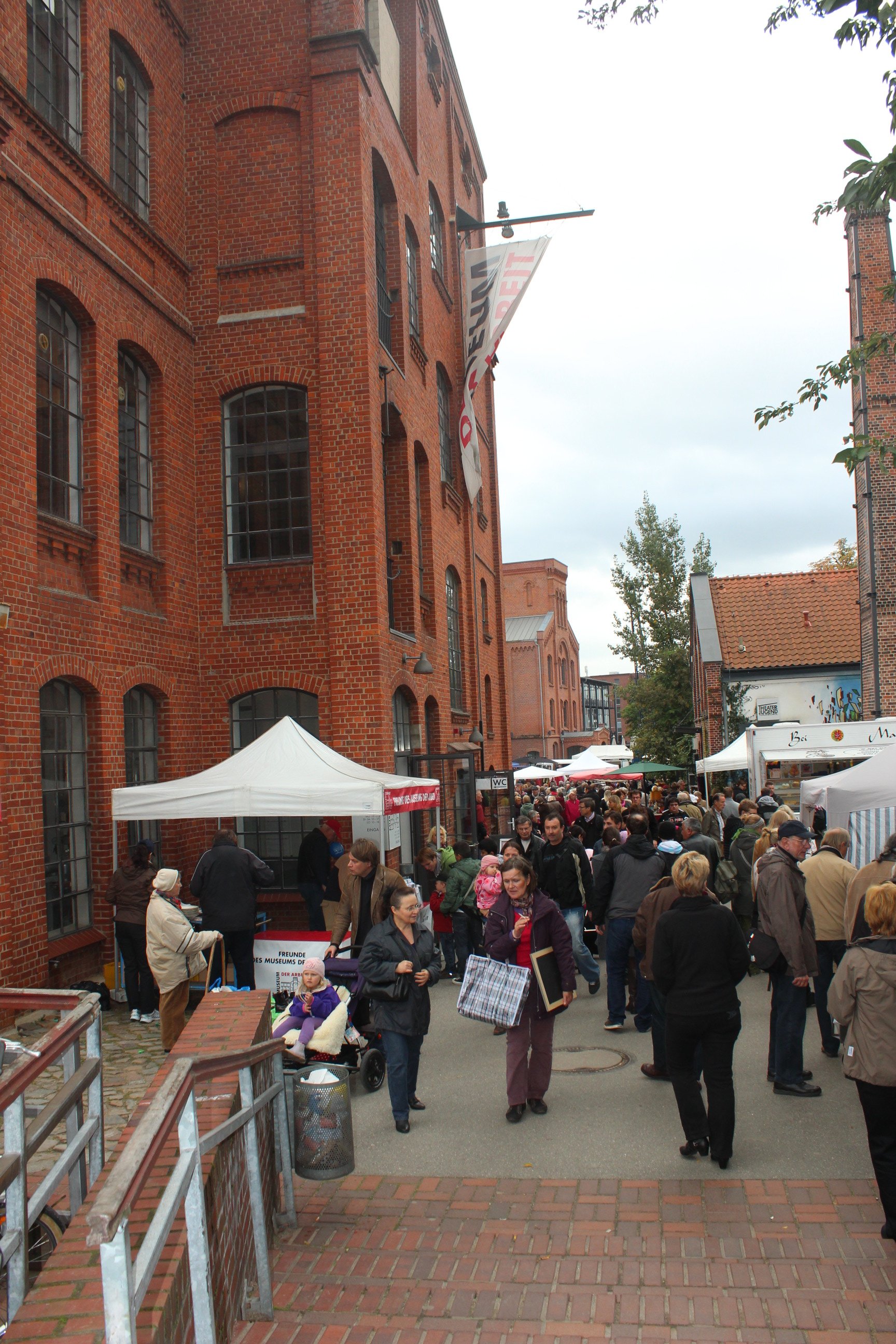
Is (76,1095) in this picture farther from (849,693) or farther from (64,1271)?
(849,693)

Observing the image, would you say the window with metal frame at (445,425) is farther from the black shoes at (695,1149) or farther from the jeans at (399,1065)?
the black shoes at (695,1149)

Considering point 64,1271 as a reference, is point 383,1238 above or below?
below

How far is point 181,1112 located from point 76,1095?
47.0 inches

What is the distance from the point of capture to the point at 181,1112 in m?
3.54

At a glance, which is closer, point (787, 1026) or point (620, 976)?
point (787, 1026)

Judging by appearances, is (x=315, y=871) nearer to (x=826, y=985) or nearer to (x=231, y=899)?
(x=231, y=899)

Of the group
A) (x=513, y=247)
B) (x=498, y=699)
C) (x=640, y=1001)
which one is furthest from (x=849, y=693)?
(x=640, y=1001)

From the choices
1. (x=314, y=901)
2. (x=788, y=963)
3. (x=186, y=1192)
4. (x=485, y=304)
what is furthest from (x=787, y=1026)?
(x=485, y=304)

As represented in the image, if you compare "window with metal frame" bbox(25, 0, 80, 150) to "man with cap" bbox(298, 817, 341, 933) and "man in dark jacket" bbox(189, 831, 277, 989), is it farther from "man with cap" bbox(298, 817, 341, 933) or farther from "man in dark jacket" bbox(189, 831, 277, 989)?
"man with cap" bbox(298, 817, 341, 933)

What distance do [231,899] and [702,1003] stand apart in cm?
532

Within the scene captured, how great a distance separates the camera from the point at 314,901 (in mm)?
12555

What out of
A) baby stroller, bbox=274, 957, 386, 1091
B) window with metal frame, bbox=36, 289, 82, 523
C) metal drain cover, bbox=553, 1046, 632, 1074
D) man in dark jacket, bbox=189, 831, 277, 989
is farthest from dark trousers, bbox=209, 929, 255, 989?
window with metal frame, bbox=36, 289, 82, 523

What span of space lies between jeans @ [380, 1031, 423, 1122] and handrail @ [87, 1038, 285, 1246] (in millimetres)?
2592

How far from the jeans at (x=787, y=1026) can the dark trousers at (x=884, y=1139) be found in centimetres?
197
